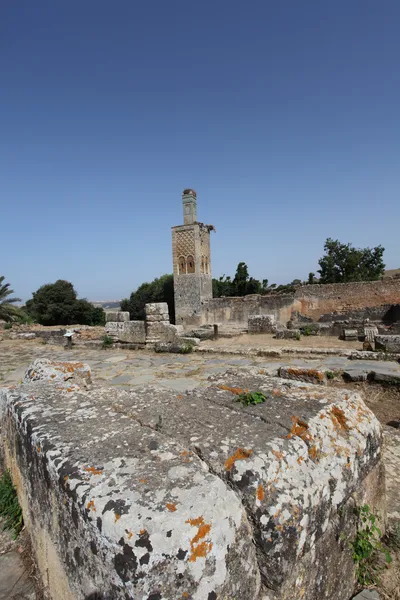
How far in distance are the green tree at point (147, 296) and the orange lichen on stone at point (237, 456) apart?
2999 centimetres

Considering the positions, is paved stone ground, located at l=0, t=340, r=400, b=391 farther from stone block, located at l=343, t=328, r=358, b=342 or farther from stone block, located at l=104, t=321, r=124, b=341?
stone block, located at l=343, t=328, r=358, b=342

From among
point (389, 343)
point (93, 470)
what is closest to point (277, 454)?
point (93, 470)

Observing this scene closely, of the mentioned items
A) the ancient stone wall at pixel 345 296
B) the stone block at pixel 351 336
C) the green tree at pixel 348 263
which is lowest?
the stone block at pixel 351 336

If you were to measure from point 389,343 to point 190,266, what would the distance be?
17298 mm

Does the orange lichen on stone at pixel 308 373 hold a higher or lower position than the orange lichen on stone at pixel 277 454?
lower

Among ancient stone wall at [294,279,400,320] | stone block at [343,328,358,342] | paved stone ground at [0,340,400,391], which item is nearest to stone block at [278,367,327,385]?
paved stone ground at [0,340,400,391]

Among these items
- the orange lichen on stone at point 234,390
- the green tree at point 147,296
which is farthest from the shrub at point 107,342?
the green tree at point 147,296

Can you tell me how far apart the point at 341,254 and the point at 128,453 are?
35193mm

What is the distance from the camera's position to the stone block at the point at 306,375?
3.76 metres

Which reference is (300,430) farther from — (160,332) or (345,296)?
(345,296)

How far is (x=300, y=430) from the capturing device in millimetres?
1711

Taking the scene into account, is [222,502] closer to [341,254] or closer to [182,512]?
[182,512]

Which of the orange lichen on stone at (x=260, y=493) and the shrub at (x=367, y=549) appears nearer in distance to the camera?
the orange lichen on stone at (x=260, y=493)

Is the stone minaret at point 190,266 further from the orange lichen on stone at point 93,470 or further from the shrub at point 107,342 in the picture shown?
the orange lichen on stone at point 93,470
